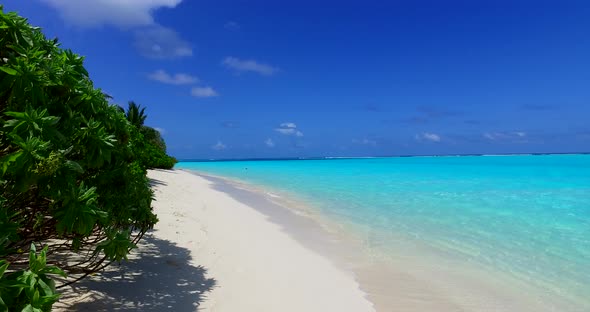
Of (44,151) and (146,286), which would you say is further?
(146,286)

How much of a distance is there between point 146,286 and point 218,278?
1.15 metres

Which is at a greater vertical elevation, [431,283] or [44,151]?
[44,151]

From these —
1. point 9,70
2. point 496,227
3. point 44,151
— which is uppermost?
point 9,70

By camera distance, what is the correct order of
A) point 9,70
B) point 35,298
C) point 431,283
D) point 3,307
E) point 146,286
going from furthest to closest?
1. point 431,283
2. point 146,286
3. point 9,70
4. point 35,298
5. point 3,307

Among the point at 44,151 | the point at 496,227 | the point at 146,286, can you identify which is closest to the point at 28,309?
the point at 44,151

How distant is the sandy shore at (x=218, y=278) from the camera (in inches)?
188

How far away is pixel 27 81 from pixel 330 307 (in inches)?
177

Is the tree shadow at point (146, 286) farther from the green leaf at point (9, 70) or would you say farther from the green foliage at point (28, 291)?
the green leaf at point (9, 70)

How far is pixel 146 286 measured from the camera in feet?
17.2

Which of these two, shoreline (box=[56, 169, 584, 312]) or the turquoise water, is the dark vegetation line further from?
the turquoise water

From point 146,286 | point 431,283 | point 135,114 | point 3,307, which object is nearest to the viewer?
point 3,307

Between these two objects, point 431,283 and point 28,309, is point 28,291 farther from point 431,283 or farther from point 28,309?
point 431,283

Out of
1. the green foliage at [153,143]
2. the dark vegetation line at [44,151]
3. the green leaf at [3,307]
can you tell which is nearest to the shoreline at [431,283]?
the dark vegetation line at [44,151]

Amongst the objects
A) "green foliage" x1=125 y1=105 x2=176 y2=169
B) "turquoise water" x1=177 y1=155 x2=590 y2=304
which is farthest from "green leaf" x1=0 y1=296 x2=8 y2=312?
"green foliage" x1=125 y1=105 x2=176 y2=169
